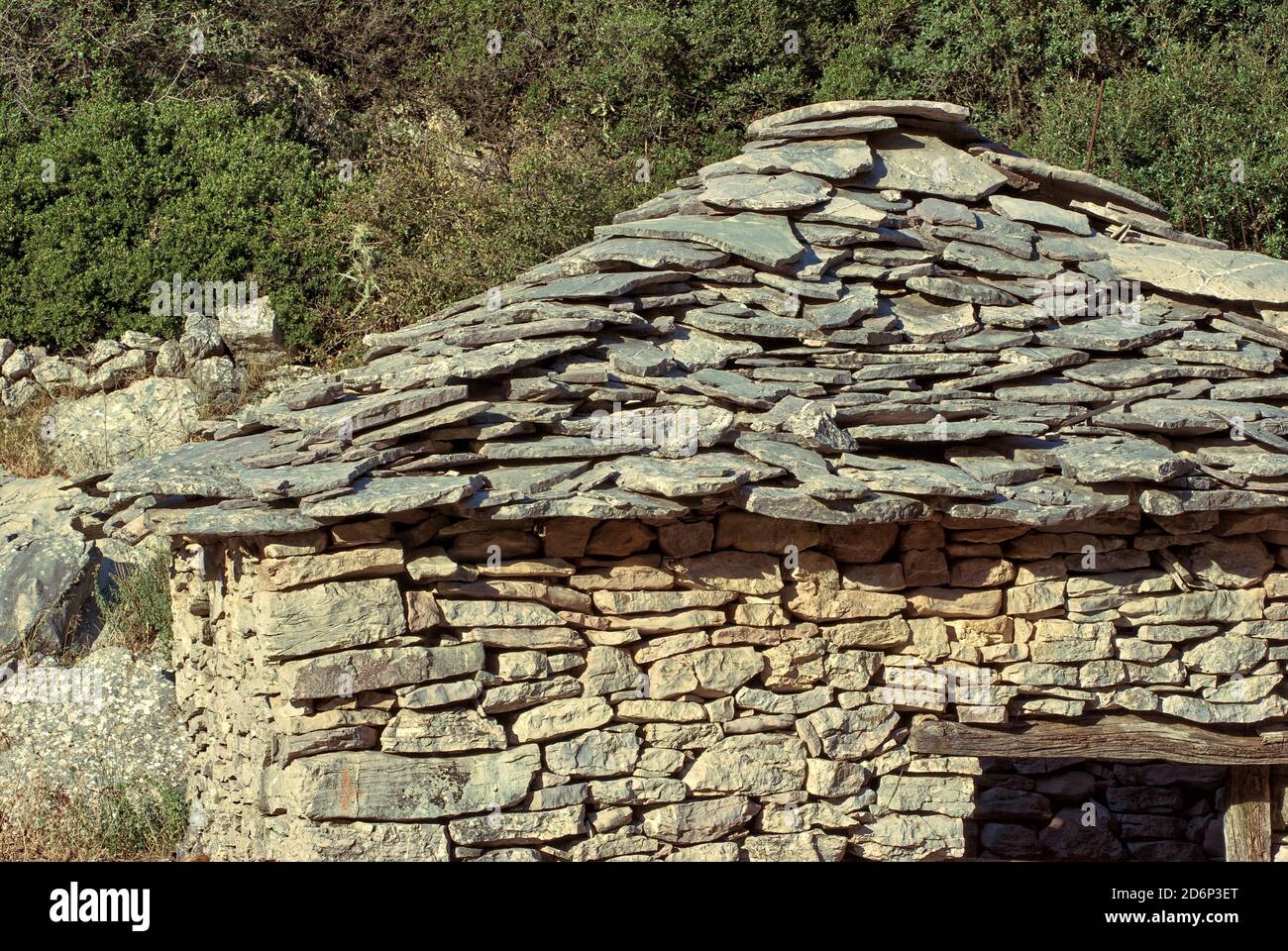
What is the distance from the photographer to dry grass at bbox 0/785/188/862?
8.06 metres

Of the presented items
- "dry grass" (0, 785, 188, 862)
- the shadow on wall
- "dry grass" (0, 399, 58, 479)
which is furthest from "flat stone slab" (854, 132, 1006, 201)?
"dry grass" (0, 399, 58, 479)

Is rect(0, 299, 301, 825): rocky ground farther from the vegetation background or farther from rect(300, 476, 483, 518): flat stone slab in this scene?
rect(300, 476, 483, 518): flat stone slab

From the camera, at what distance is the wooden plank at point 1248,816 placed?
23.1 ft

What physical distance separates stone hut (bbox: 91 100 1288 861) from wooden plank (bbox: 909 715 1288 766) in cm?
2

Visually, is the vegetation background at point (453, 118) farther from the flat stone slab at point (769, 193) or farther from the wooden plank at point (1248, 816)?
the wooden plank at point (1248, 816)

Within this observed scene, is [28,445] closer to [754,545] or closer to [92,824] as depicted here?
[92,824]

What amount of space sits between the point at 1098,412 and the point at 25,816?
254 inches

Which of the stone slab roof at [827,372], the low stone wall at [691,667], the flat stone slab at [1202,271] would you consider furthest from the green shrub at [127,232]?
the flat stone slab at [1202,271]

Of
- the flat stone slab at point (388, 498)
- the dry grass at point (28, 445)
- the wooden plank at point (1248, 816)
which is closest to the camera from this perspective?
the flat stone slab at point (388, 498)

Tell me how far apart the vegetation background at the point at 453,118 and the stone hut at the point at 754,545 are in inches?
210

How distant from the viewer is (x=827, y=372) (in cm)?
642

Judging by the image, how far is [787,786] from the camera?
6211mm

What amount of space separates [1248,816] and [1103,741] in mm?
1202

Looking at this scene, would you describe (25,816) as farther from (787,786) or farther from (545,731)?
(787,786)
